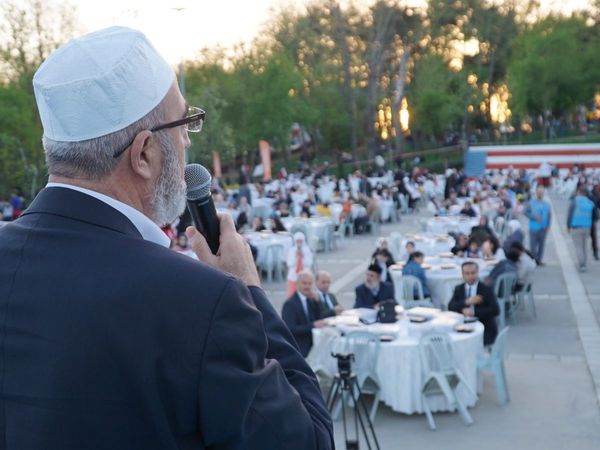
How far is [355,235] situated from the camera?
2512cm

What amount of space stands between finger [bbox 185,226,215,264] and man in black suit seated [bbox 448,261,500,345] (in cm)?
843

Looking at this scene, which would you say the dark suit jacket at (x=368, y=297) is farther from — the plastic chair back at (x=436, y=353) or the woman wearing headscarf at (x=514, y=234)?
the woman wearing headscarf at (x=514, y=234)

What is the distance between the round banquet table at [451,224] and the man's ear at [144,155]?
736 inches

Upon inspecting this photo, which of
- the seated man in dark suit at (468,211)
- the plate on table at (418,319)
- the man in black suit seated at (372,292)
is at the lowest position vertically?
the seated man in dark suit at (468,211)

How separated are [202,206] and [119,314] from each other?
1.75ft

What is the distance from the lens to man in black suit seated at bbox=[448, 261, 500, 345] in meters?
9.80

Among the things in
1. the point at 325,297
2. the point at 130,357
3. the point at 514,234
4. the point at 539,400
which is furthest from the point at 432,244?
the point at 130,357

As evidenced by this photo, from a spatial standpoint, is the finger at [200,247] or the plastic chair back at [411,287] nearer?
the finger at [200,247]

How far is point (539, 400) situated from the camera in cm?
Result: 884

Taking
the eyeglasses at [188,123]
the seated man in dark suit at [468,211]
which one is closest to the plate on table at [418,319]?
the eyeglasses at [188,123]

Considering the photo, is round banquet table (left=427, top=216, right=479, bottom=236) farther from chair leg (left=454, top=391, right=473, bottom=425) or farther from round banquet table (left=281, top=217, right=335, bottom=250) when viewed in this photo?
chair leg (left=454, top=391, right=473, bottom=425)

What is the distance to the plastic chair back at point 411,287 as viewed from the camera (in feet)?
40.3

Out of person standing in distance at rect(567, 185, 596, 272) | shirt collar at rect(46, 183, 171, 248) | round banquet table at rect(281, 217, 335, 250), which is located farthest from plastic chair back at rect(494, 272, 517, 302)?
shirt collar at rect(46, 183, 171, 248)

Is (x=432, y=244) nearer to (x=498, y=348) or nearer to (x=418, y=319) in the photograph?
(x=418, y=319)
